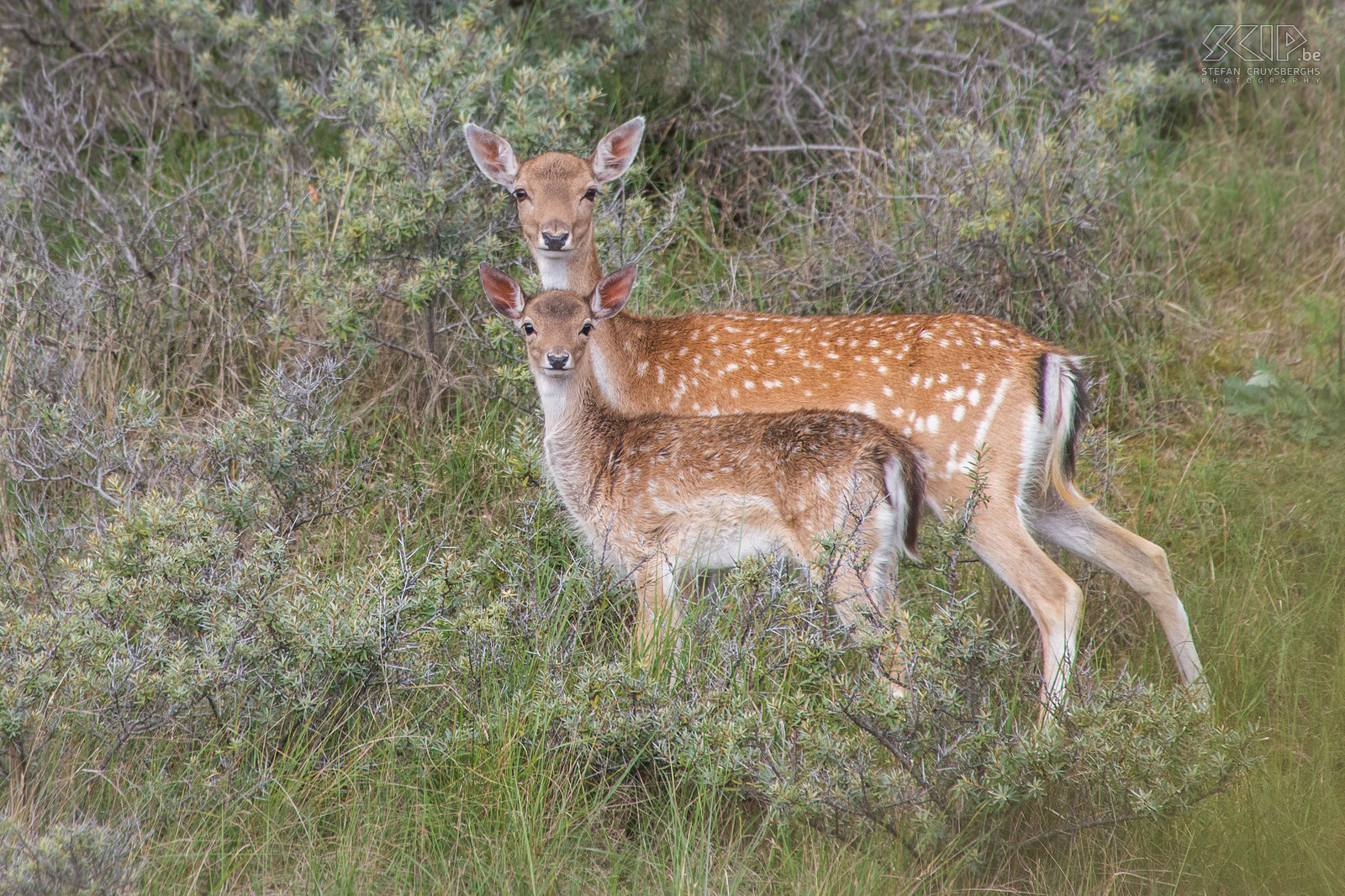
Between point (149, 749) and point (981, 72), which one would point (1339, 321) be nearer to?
point (981, 72)

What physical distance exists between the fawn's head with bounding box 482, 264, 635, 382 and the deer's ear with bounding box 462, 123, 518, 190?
62 centimetres

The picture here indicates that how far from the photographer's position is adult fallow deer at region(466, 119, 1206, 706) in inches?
187

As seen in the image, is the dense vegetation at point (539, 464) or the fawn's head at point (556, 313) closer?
the dense vegetation at point (539, 464)

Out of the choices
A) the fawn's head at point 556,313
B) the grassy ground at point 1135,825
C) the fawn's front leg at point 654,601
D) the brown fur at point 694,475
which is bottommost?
the grassy ground at point 1135,825

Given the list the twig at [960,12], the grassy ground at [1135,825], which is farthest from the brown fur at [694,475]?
the twig at [960,12]

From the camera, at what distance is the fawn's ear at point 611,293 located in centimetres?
530

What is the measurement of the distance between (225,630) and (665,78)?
4438 millimetres

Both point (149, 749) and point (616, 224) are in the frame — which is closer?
point (149, 749)

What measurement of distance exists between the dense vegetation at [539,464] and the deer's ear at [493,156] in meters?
0.25

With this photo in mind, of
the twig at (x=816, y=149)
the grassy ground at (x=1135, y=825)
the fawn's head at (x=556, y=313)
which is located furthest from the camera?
the twig at (x=816, y=149)

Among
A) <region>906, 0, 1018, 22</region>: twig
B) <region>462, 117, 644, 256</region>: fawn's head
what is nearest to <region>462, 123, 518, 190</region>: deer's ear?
<region>462, 117, 644, 256</region>: fawn's head

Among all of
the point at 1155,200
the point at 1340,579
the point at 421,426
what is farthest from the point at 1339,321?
the point at 421,426

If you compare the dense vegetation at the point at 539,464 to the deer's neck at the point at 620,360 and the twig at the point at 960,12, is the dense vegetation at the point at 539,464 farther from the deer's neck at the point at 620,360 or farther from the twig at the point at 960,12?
the deer's neck at the point at 620,360

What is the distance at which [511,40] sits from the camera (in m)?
7.38
